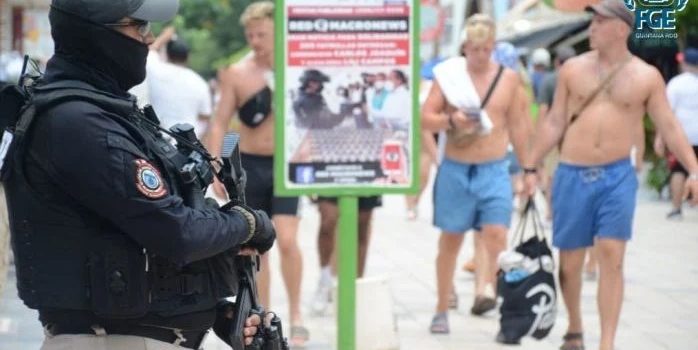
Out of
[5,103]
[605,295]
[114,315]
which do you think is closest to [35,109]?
[5,103]

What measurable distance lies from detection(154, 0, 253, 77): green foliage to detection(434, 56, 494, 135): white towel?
55.3 meters

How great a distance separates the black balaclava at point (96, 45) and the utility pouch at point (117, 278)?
1.49 ft

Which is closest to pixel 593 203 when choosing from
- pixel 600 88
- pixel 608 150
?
pixel 608 150

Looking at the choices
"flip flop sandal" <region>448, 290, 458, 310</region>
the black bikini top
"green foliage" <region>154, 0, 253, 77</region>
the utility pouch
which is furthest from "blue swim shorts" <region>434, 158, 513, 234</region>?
"green foliage" <region>154, 0, 253, 77</region>

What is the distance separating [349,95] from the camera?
7188mm

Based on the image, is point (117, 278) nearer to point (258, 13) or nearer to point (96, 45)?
point (96, 45)

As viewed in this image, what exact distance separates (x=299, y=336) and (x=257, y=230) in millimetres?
4840

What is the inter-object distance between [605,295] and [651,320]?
1954 mm

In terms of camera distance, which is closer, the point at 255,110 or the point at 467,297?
the point at 255,110

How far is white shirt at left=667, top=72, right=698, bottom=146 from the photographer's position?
1431 centimetres

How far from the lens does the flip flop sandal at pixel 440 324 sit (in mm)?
9133

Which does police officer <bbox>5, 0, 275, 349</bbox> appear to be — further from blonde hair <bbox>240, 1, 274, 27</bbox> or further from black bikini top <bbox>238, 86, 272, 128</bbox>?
blonde hair <bbox>240, 1, 274, 27</bbox>

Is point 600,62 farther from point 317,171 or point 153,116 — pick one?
point 153,116

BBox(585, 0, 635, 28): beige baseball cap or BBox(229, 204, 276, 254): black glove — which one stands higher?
BBox(585, 0, 635, 28): beige baseball cap
